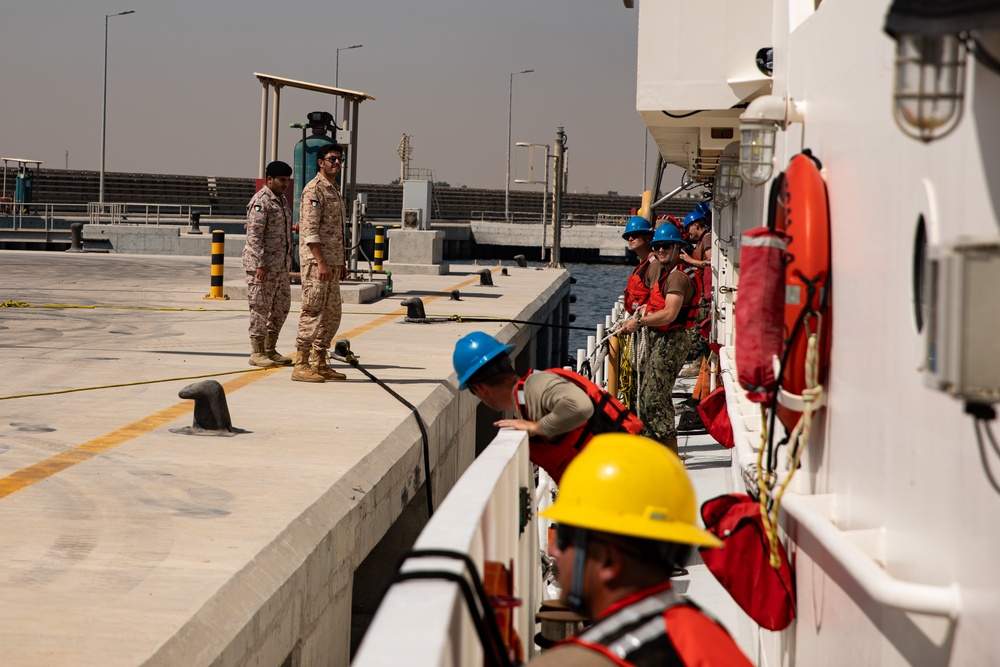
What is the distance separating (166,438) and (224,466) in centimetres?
89

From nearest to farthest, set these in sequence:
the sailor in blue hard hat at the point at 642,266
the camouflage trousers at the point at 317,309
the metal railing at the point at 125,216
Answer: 1. the camouflage trousers at the point at 317,309
2. the sailor in blue hard hat at the point at 642,266
3. the metal railing at the point at 125,216

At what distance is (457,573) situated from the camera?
8.65ft

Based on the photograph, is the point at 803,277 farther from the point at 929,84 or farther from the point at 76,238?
the point at 76,238

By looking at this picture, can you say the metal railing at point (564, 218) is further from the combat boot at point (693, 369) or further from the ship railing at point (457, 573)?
the ship railing at point (457, 573)

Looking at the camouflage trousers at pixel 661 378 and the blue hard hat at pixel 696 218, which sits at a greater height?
the blue hard hat at pixel 696 218

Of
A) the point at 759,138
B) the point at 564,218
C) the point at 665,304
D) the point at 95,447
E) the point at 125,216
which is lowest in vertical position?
the point at 95,447

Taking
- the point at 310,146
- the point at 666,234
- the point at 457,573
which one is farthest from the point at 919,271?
the point at 310,146

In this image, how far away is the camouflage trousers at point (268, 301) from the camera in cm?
1017

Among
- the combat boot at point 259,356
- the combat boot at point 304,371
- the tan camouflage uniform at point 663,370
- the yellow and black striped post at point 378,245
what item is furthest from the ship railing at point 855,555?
the yellow and black striped post at point 378,245

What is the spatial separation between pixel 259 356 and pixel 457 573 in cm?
820

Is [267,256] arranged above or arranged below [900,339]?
Result: above

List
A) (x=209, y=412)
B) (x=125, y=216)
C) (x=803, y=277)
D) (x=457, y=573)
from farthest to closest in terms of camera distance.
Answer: (x=125, y=216) → (x=209, y=412) → (x=803, y=277) → (x=457, y=573)

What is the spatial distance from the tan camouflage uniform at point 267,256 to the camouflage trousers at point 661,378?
131 inches

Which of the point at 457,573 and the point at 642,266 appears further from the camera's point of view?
the point at 642,266
